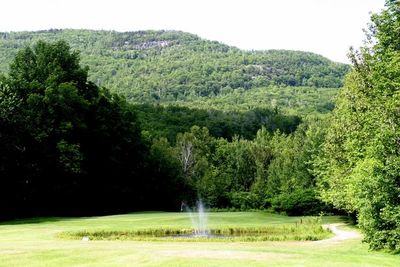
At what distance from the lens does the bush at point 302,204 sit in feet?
189

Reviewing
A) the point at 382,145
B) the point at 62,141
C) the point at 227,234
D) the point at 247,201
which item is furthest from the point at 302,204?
the point at 382,145

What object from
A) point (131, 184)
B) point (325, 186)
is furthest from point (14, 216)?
point (325, 186)

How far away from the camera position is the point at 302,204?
191 ft

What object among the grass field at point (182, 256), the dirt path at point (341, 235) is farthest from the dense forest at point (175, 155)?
the grass field at point (182, 256)

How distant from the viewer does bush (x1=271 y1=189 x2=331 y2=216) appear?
57750mm

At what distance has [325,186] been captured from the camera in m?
47.9

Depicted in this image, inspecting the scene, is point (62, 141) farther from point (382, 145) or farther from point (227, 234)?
point (382, 145)

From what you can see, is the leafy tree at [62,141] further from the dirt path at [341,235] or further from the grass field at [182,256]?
the dirt path at [341,235]

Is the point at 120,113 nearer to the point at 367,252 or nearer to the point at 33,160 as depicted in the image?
the point at 33,160

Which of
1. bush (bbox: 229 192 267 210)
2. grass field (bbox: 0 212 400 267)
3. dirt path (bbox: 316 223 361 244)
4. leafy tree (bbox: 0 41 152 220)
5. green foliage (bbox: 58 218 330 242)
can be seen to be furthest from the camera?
bush (bbox: 229 192 267 210)

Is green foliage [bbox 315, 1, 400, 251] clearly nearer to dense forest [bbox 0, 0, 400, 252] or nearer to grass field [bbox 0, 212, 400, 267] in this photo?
dense forest [bbox 0, 0, 400, 252]

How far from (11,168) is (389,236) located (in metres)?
39.3

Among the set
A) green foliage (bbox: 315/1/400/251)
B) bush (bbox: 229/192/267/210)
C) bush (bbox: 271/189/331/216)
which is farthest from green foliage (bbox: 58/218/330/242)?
bush (bbox: 229/192/267/210)

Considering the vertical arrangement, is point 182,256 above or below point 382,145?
below
